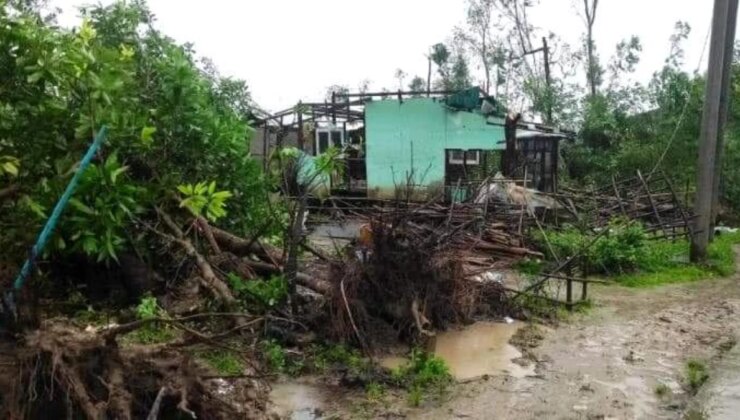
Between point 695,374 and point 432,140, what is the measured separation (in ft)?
41.5

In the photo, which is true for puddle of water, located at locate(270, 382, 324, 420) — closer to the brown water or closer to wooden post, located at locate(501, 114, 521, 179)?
the brown water

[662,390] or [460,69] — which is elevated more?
[460,69]

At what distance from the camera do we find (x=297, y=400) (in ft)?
19.7

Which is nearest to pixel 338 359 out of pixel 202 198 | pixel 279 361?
pixel 279 361

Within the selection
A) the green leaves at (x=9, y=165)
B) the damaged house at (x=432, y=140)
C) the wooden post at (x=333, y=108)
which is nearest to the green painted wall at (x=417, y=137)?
the damaged house at (x=432, y=140)

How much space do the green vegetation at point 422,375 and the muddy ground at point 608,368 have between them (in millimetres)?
165

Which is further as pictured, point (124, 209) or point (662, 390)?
point (662, 390)

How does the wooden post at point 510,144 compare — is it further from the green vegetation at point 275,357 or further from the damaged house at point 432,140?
the green vegetation at point 275,357

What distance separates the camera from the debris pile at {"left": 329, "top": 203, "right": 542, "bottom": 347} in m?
7.32

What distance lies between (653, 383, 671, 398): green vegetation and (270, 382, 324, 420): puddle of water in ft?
9.97

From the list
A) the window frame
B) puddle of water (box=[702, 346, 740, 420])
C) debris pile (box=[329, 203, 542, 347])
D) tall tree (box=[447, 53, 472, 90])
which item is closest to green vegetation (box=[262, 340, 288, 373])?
debris pile (box=[329, 203, 542, 347])

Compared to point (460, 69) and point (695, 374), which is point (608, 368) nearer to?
point (695, 374)

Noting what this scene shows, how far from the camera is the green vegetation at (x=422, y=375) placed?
6.24 metres

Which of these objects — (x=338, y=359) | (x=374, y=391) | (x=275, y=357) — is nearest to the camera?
(x=374, y=391)
